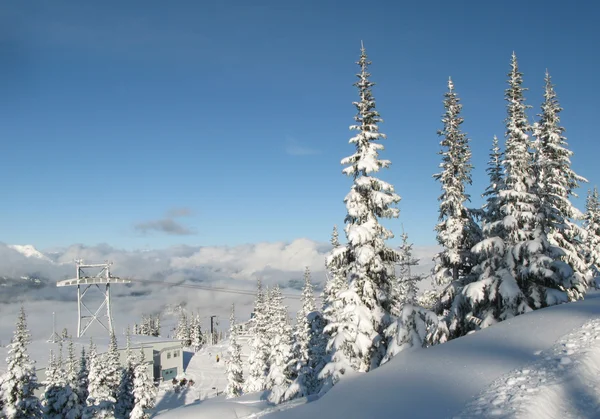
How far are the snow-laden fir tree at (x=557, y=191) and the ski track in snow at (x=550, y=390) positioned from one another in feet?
36.1

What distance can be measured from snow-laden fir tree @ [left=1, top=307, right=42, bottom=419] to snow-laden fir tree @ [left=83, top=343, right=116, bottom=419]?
4399 mm

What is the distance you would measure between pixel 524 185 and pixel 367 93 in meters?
9.14

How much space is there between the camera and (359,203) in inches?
792

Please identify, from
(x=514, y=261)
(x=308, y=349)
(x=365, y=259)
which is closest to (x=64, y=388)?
(x=308, y=349)

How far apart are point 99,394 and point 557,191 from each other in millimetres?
42307

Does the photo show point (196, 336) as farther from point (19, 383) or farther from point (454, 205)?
point (454, 205)

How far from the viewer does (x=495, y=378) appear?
10109 millimetres

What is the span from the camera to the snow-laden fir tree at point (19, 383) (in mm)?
35438

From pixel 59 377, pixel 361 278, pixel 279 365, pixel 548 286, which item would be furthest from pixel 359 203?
pixel 59 377

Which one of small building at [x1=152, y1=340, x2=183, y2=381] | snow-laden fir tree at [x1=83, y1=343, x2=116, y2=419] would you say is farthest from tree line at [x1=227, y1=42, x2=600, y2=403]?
small building at [x1=152, y1=340, x2=183, y2=381]

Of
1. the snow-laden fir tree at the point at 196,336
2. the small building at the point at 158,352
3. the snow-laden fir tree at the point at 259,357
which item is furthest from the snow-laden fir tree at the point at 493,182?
the snow-laden fir tree at the point at 196,336

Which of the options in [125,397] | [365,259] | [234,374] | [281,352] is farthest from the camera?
[234,374]

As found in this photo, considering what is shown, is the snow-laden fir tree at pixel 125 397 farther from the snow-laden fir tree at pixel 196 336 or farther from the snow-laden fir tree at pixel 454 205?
the snow-laden fir tree at pixel 196 336

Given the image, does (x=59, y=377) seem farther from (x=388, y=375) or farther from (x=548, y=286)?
(x=548, y=286)
